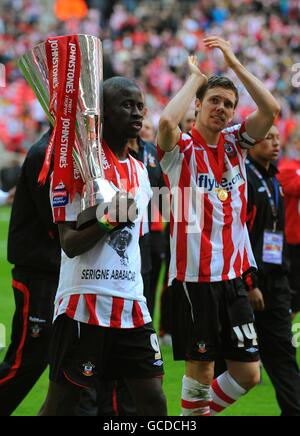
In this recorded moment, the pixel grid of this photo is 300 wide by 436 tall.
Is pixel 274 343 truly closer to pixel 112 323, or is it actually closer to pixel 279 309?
pixel 279 309

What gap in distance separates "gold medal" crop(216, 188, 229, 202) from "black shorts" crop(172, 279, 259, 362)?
458mm

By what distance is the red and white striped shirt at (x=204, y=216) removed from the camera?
5.11m

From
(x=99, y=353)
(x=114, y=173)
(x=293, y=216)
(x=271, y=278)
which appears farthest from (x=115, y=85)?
(x=293, y=216)

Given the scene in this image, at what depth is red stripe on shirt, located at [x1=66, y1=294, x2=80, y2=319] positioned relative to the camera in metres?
4.28

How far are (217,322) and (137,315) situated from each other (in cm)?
90

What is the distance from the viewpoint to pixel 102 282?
4281mm

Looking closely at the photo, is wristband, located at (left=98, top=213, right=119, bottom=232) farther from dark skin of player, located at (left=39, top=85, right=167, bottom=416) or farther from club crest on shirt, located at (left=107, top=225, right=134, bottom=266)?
club crest on shirt, located at (left=107, top=225, right=134, bottom=266)

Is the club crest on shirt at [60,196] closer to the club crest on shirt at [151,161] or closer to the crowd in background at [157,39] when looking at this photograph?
the club crest on shirt at [151,161]

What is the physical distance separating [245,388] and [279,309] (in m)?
1.02

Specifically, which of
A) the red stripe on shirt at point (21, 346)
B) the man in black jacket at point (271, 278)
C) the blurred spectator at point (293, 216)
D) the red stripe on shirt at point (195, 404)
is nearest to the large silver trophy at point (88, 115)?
the red stripe on shirt at point (21, 346)

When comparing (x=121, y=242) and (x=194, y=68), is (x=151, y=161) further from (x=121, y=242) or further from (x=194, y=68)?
(x=121, y=242)

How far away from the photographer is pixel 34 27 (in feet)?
88.2

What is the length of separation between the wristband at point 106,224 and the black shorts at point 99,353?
51cm

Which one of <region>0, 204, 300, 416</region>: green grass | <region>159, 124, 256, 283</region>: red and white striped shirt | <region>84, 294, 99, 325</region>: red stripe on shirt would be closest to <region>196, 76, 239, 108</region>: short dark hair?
<region>159, 124, 256, 283</region>: red and white striped shirt
